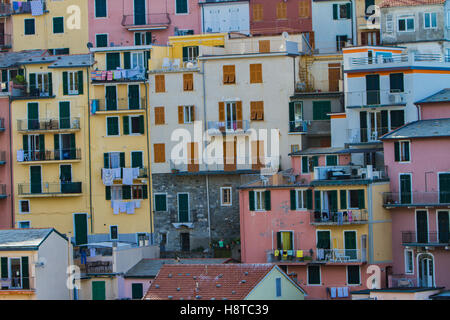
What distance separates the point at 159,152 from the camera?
56.9 metres

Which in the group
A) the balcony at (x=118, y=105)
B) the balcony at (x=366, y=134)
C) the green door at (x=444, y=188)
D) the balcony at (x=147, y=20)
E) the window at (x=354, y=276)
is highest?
the balcony at (x=147, y=20)

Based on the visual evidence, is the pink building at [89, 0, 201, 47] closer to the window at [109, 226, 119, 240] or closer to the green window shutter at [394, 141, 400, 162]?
the window at [109, 226, 119, 240]

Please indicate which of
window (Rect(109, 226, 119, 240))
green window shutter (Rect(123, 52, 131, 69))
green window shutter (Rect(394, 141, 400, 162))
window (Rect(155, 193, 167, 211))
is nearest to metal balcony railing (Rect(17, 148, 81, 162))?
window (Rect(109, 226, 119, 240))

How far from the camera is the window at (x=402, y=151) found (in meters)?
46.8

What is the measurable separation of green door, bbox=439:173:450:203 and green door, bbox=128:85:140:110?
2123 centimetres

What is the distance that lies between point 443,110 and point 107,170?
21.6m

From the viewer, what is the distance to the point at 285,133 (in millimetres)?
54938

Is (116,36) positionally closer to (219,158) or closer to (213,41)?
(213,41)

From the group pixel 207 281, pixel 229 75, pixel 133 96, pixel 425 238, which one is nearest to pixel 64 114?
pixel 133 96

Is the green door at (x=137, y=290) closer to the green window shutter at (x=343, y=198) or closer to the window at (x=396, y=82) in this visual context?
the green window shutter at (x=343, y=198)

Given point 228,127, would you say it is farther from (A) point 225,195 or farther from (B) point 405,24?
(B) point 405,24

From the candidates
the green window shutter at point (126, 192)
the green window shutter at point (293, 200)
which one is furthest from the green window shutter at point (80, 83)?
the green window shutter at point (293, 200)

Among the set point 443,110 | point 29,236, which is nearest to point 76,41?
point 29,236

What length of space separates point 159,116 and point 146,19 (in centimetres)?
1144
